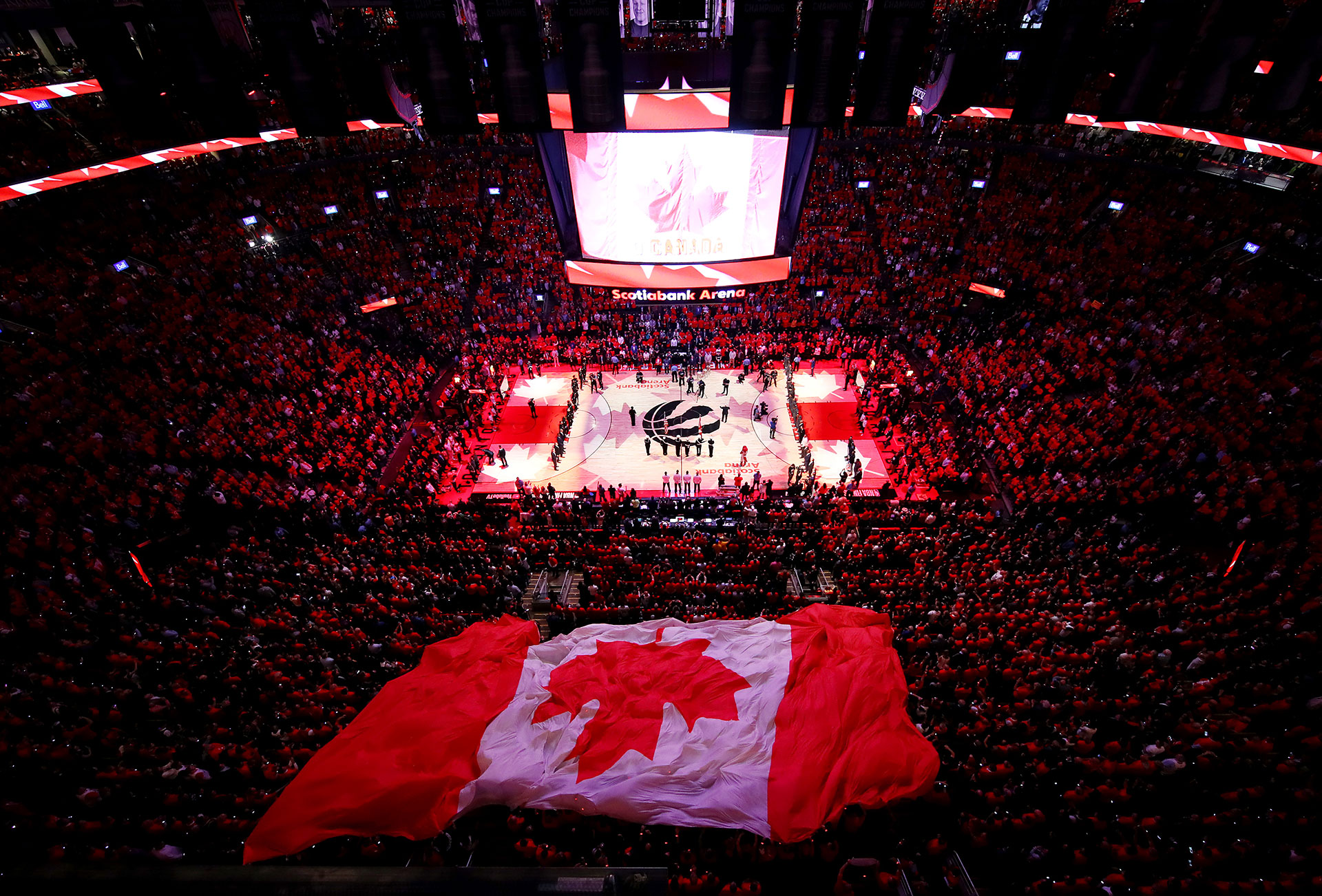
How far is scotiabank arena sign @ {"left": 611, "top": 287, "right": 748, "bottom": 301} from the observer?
20.1 metres

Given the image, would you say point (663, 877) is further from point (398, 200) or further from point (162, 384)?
point (398, 200)

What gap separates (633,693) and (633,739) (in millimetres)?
1004

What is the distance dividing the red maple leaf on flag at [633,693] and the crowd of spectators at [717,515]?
1.43 metres

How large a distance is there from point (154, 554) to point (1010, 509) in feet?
88.0

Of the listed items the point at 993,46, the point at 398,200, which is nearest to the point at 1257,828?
the point at 993,46

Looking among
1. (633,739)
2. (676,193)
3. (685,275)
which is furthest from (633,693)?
(676,193)

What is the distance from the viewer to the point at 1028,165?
3064cm

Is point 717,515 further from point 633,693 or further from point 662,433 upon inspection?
point 633,693

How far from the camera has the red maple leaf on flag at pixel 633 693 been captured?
10.3m

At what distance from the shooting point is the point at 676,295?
66.0ft

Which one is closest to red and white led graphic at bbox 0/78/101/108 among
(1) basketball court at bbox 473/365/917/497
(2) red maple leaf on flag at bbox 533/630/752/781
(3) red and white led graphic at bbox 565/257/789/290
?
(3) red and white led graphic at bbox 565/257/789/290

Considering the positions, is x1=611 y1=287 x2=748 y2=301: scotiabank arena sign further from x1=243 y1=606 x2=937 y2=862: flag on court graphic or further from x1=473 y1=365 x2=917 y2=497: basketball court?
x1=243 y1=606 x2=937 y2=862: flag on court graphic

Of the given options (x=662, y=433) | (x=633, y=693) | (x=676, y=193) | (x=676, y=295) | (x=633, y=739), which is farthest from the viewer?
(x=662, y=433)

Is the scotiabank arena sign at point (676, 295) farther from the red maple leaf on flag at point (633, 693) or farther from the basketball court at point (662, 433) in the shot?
the red maple leaf on flag at point (633, 693)
